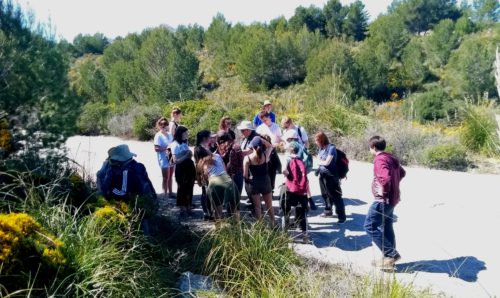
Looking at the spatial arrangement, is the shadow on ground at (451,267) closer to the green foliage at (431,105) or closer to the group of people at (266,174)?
the group of people at (266,174)

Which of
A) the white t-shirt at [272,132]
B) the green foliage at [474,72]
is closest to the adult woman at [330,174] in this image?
the white t-shirt at [272,132]

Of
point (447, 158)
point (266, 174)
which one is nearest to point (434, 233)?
point (266, 174)

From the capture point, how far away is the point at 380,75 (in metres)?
35.1

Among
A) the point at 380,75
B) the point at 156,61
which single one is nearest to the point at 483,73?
the point at 380,75

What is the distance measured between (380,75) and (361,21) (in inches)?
1028

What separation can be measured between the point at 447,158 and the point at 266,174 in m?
6.38

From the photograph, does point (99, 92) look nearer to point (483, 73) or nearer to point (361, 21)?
point (483, 73)

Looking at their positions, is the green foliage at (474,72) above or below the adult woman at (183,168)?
above

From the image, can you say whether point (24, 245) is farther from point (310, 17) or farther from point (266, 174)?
point (310, 17)

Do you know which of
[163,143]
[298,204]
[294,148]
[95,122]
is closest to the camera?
[298,204]

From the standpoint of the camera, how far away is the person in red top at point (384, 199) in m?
5.41

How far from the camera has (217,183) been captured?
614cm

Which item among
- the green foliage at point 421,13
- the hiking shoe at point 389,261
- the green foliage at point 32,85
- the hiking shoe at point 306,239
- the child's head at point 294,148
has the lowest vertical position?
the hiking shoe at point 389,261

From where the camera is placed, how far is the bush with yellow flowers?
3.39m
